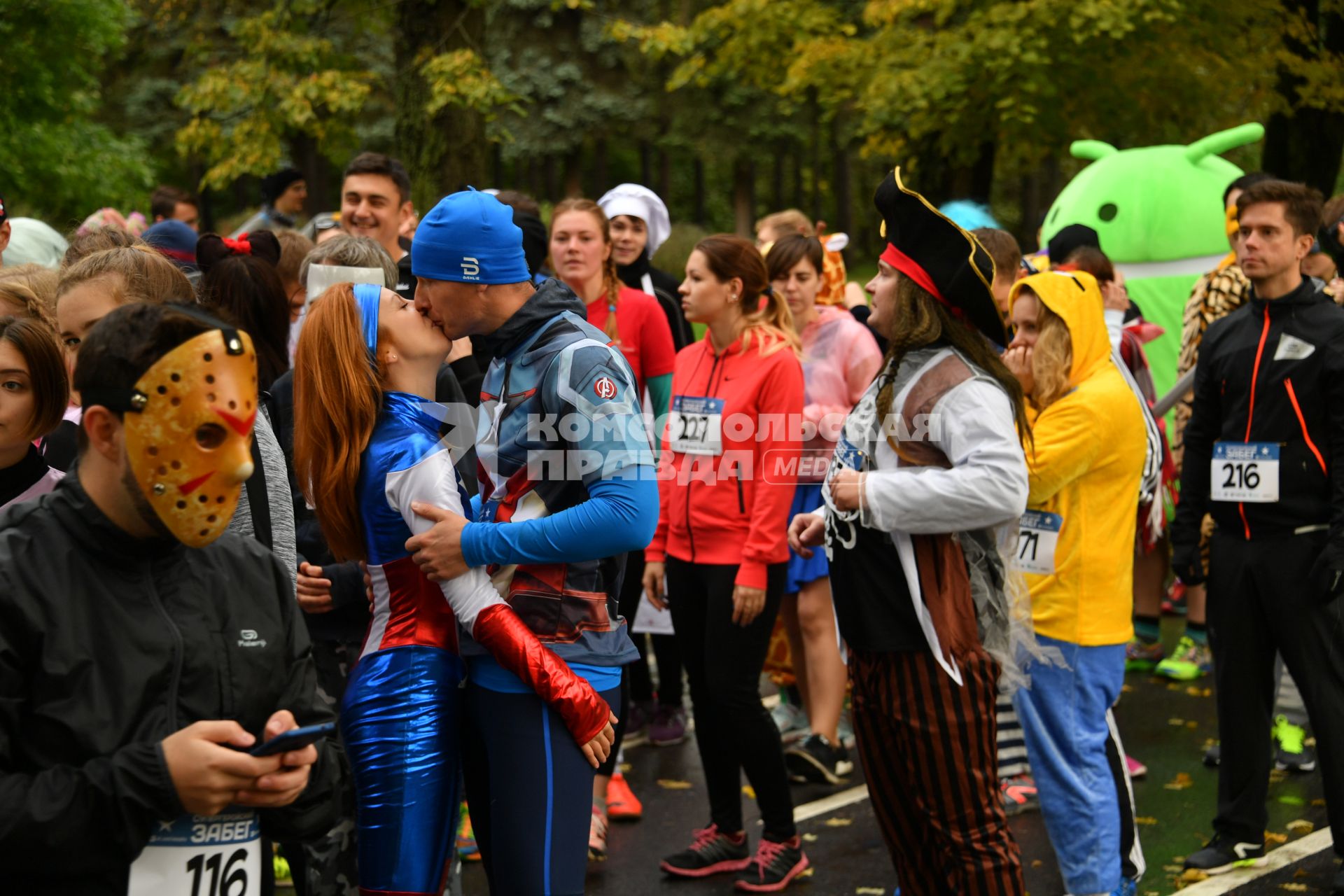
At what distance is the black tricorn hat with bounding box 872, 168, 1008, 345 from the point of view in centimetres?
374

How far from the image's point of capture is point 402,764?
3219 mm

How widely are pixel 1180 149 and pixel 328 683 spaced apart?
963cm

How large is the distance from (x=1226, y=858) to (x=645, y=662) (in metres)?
3.19

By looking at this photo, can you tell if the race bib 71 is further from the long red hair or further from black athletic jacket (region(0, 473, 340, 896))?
black athletic jacket (region(0, 473, 340, 896))

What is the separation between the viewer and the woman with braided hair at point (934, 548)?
12.2ft

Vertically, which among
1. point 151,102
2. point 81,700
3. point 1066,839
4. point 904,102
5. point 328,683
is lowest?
point 1066,839

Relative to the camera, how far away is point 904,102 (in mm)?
16234

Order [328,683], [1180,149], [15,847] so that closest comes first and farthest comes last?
[15,847] → [328,683] → [1180,149]

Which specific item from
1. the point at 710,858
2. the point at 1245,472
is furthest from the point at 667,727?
the point at 1245,472

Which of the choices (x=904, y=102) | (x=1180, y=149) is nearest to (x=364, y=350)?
(x=1180, y=149)

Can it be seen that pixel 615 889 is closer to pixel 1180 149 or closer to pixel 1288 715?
pixel 1288 715

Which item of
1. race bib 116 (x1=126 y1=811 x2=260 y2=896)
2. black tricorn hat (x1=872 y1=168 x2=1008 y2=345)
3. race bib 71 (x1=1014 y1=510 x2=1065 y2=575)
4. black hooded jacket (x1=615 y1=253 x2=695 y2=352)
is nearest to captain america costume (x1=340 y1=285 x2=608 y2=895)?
race bib 116 (x1=126 y1=811 x2=260 y2=896)

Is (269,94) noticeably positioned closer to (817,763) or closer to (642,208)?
(642,208)

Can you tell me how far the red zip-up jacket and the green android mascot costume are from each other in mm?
→ 5853
